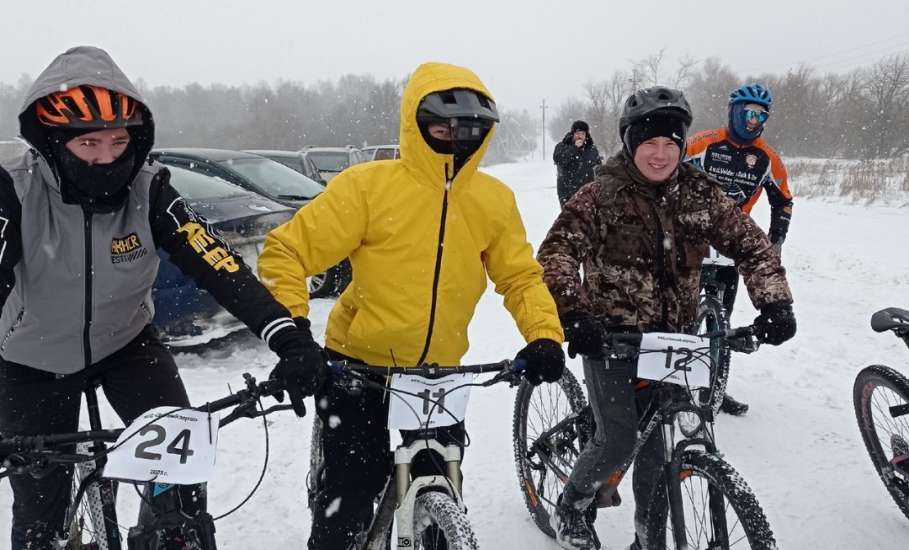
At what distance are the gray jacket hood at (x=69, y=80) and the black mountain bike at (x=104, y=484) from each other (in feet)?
2.96

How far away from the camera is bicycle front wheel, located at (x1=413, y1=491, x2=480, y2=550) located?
75.9 inches

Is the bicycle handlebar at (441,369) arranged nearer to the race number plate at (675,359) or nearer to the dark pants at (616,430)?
the race number plate at (675,359)

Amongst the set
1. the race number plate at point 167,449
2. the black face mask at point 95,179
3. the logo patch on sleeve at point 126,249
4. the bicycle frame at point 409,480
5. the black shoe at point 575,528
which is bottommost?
the black shoe at point 575,528

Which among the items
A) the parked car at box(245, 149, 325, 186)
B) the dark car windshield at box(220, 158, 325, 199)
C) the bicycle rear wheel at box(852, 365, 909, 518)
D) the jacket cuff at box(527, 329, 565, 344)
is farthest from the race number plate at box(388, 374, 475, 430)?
the parked car at box(245, 149, 325, 186)

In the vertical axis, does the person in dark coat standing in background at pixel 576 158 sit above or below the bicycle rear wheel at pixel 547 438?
above

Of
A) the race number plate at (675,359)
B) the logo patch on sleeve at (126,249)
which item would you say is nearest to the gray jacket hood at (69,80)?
the logo patch on sleeve at (126,249)

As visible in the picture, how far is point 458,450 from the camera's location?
7.23 feet

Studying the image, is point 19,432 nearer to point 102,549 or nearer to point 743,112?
point 102,549

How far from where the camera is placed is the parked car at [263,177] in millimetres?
7410

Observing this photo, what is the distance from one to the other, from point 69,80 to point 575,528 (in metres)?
2.73

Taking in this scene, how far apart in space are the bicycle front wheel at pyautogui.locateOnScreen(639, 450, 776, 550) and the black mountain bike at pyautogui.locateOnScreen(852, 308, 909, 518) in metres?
1.39

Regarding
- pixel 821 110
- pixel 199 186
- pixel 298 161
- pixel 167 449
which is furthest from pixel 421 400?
pixel 821 110

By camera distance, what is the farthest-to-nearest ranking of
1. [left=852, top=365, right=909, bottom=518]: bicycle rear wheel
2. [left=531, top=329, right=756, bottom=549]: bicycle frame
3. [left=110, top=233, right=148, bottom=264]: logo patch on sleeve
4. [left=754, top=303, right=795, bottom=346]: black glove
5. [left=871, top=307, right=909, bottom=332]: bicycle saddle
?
1. [left=852, top=365, right=909, bottom=518]: bicycle rear wheel
2. [left=871, top=307, right=909, bottom=332]: bicycle saddle
3. [left=754, top=303, right=795, bottom=346]: black glove
4. [left=531, top=329, right=756, bottom=549]: bicycle frame
5. [left=110, top=233, right=148, bottom=264]: logo patch on sleeve

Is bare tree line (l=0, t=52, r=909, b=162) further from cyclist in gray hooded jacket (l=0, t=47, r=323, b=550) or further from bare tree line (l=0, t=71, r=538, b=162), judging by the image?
cyclist in gray hooded jacket (l=0, t=47, r=323, b=550)
